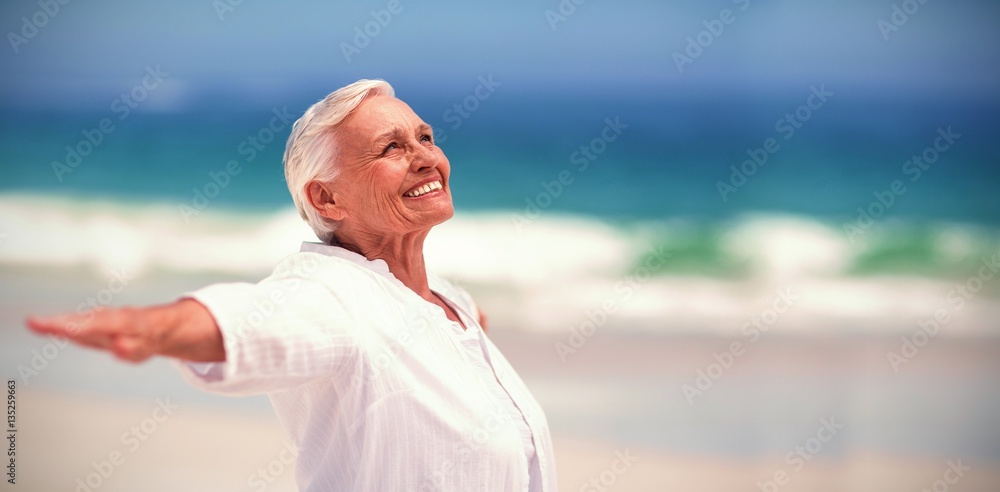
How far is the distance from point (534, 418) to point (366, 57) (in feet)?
8.37

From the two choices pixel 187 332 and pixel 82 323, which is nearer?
pixel 82 323

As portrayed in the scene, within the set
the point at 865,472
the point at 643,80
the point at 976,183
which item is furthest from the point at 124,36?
the point at 976,183

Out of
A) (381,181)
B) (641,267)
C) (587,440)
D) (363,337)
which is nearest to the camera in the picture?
(363,337)

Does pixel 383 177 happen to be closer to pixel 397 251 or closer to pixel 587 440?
pixel 397 251

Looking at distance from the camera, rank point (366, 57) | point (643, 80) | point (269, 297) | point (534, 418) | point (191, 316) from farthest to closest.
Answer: point (643, 80) < point (366, 57) < point (534, 418) < point (269, 297) < point (191, 316)

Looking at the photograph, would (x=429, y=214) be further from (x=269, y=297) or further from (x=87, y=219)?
(x=87, y=219)

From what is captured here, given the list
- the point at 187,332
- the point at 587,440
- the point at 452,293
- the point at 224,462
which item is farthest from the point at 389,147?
the point at 587,440

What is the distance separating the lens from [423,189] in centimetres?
168

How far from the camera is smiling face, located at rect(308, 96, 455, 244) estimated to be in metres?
1.63

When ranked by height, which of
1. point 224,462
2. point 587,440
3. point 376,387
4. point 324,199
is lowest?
point 224,462

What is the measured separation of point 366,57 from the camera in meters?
3.79

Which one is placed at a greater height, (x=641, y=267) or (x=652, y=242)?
(x=652, y=242)

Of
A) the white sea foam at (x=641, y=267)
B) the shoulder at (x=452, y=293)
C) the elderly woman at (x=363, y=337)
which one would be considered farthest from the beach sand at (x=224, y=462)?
the elderly woman at (x=363, y=337)

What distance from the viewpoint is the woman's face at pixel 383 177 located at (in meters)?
1.63
